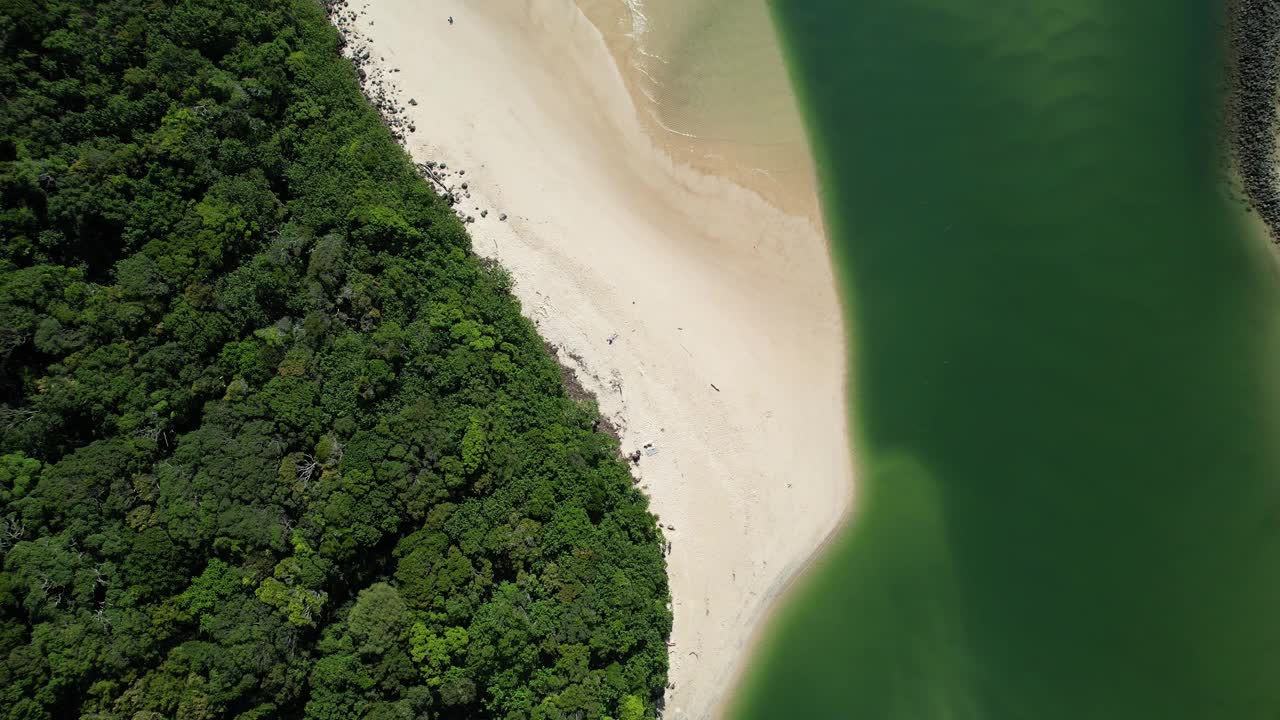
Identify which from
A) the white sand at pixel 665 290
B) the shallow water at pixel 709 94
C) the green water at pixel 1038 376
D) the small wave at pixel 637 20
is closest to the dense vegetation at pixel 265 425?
the white sand at pixel 665 290

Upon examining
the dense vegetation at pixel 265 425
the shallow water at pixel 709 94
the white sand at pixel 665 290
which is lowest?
the dense vegetation at pixel 265 425

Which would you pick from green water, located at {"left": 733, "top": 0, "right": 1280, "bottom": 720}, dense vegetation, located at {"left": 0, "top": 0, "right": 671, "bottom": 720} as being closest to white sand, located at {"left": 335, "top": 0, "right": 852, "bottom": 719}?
green water, located at {"left": 733, "top": 0, "right": 1280, "bottom": 720}

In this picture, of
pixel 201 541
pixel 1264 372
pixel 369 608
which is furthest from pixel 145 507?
pixel 1264 372

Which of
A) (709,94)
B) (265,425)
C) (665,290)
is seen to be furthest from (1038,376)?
(265,425)

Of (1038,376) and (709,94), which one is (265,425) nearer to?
(709,94)

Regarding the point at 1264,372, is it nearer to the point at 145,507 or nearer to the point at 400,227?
the point at 400,227

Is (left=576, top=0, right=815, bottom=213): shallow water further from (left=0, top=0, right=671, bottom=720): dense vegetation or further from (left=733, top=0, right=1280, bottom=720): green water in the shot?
(left=0, top=0, right=671, bottom=720): dense vegetation

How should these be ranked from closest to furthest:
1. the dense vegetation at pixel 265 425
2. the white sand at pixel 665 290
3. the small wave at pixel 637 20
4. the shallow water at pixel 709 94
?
the dense vegetation at pixel 265 425, the white sand at pixel 665 290, the shallow water at pixel 709 94, the small wave at pixel 637 20

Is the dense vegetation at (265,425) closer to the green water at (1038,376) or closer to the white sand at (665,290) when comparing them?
the white sand at (665,290)
